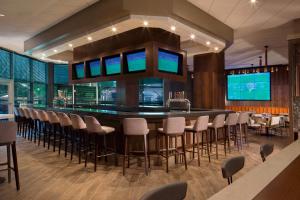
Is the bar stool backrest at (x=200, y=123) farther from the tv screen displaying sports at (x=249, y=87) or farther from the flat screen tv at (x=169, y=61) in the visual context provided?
the tv screen displaying sports at (x=249, y=87)

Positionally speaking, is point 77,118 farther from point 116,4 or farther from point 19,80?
point 19,80

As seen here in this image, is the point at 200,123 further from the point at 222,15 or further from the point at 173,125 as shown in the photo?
the point at 222,15

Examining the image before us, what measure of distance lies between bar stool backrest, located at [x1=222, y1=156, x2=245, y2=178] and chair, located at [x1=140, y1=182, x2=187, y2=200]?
42cm

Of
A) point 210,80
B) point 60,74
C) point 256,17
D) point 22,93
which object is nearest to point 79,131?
point 210,80

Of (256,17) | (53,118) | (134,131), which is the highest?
(256,17)

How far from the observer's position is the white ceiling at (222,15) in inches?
169

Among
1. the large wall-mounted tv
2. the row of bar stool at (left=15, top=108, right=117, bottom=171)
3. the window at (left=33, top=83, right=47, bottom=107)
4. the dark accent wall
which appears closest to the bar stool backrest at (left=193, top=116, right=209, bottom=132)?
the row of bar stool at (left=15, top=108, right=117, bottom=171)

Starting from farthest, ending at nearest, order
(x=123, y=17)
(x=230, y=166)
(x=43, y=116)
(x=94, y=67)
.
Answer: (x=94, y=67) < (x=43, y=116) < (x=123, y=17) < (x=230, y=166)

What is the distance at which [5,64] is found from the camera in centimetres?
788

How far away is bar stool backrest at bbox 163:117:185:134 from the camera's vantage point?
383cm

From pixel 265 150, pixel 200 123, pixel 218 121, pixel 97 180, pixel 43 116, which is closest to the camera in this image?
pixel 265 150

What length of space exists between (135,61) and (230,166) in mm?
3754

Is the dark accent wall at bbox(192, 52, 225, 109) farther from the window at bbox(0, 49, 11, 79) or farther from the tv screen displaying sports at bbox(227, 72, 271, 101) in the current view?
the window at bbox(0, 49, 11, 79)

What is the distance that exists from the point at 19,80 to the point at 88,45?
388cm
